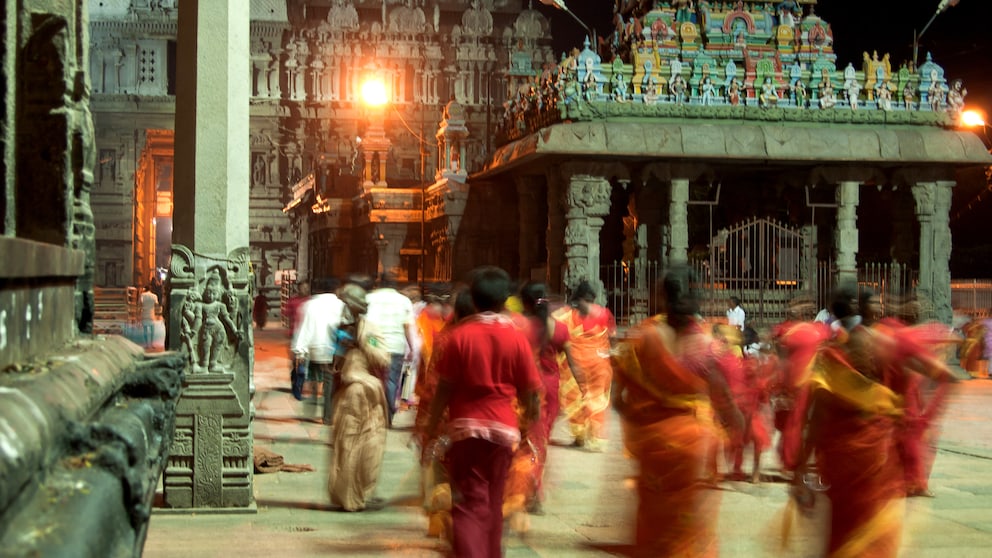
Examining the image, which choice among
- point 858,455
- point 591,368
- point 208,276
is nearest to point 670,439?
point 858,455

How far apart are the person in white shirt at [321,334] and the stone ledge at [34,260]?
1046 cm

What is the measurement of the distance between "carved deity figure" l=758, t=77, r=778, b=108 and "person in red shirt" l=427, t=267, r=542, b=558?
1942cm

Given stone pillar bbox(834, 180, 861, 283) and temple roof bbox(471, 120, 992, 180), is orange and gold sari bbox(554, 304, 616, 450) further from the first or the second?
stone pillar bbox(834, 180, 861, 283)

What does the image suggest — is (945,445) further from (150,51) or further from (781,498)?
(150,51)

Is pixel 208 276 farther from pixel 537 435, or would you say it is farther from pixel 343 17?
pixel 343 17

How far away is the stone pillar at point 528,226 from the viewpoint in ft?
91.5

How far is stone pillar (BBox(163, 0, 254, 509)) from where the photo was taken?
840 cm

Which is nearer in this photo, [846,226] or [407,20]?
[846,226]

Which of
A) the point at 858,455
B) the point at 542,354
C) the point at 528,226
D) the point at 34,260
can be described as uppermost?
the point at 528,226

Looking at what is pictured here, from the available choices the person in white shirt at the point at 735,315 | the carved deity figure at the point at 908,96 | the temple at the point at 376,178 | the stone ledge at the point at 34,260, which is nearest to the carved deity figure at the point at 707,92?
the temple at the point at 376,178

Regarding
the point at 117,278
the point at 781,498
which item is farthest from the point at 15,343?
the point at 117,278

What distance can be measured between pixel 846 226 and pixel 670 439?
20.0 metres

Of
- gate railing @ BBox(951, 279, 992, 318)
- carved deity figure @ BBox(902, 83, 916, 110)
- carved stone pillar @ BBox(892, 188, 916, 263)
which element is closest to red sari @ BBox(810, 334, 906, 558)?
carved deity figure @ BBox(902, 83, 916, 110)

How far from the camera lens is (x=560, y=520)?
883cm
